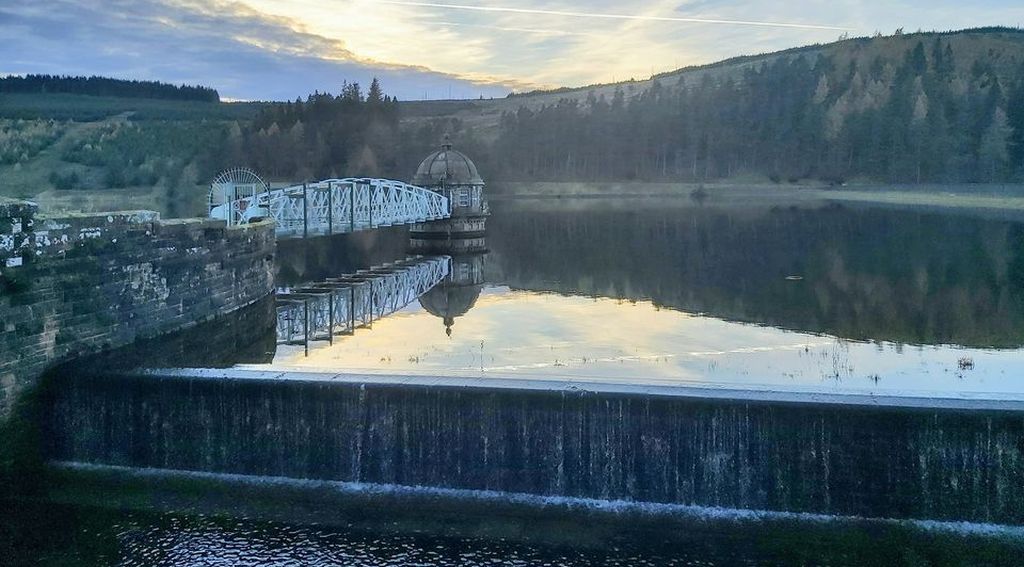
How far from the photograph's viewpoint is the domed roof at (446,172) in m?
67.4

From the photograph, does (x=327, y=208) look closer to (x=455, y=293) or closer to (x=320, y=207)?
(x=320, y=207)

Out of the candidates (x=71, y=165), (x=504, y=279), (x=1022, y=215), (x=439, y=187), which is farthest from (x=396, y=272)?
(x=71, y=165)

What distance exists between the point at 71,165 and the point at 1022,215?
115m

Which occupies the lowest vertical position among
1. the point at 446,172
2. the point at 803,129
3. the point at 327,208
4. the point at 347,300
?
the point at 347,300

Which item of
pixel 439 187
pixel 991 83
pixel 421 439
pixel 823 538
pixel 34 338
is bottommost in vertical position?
pixel 823 538

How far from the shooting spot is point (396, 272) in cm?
4294

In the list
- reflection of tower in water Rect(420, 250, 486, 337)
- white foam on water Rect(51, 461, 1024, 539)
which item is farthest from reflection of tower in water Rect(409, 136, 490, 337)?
white foam on water Rect(51, 461, 1024, 539)

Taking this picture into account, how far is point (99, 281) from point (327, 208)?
2509 centimetres

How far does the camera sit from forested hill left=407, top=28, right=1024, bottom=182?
118m

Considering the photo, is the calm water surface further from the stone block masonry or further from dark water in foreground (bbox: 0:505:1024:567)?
dark water in foreground (bbox: 0:505:1024:567)

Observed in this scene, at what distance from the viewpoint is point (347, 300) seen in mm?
34062

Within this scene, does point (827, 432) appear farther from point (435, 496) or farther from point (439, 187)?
point (439, 187)

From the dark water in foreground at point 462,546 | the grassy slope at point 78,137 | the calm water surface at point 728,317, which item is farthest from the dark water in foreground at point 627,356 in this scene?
the grassy slope at point 78,137

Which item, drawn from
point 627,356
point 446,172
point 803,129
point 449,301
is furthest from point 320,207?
point 803,129
